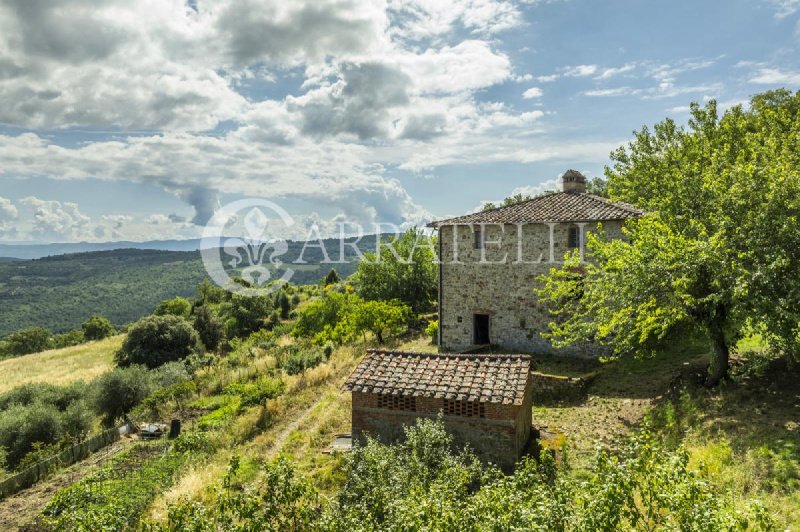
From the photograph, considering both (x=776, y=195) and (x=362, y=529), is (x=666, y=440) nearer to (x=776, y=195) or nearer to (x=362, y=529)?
(x=776, y=195)

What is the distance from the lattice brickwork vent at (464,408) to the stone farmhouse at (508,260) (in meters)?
10.6

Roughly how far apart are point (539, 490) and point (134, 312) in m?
154

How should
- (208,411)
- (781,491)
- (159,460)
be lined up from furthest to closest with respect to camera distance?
(208,411) → (159,460) → (781,491)

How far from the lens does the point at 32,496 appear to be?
13.6 metres

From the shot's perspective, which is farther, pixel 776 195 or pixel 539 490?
pixel 776 195

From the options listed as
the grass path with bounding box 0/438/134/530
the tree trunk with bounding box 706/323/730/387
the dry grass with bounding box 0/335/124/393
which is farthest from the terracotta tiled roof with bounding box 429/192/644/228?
the dry grass with bounding box 0/335/124/393

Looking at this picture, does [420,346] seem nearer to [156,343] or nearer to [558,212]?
[558,212]

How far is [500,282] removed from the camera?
69.9 ft

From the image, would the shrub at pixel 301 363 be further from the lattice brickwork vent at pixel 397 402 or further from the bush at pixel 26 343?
the bush at pixel 26 343

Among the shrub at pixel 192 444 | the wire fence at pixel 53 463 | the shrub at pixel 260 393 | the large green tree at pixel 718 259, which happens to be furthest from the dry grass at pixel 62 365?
the large green tree at pixel 718 259

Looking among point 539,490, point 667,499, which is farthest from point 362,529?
point 667,499

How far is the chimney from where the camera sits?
1019 inches

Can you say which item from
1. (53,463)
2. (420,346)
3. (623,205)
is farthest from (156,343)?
(623,205)

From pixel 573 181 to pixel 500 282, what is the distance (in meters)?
8.73
